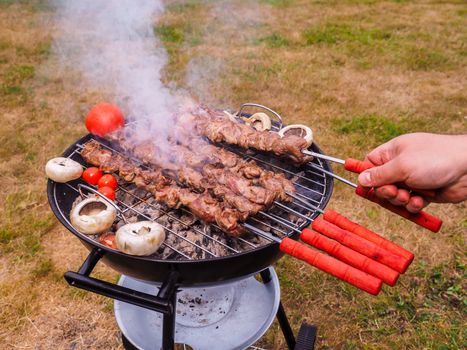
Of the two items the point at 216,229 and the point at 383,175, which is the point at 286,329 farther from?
the point at 383,175

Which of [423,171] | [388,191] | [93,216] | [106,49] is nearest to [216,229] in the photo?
[93,216]

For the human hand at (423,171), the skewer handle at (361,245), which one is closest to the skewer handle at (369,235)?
the skewer handle at (361,245)

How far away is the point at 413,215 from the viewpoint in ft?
8.25

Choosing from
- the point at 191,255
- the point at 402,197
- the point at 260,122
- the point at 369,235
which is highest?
the point at 402,197

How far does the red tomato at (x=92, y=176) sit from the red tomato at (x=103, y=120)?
1.56 feet

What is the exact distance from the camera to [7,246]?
4750mm

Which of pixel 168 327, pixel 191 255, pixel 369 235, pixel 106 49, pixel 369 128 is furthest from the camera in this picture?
pixel 106 49

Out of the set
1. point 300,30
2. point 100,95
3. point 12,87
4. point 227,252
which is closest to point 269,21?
point 300,30

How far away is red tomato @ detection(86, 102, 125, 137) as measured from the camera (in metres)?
3.55

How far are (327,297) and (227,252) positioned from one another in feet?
6.65

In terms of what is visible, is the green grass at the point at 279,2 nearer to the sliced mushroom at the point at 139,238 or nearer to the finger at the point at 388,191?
the finger at the point at 388,191

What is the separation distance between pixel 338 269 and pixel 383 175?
681 millimetres

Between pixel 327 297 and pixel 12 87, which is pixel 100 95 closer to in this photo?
pixel 12 87

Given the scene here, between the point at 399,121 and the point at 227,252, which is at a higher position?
the point at 227,252
